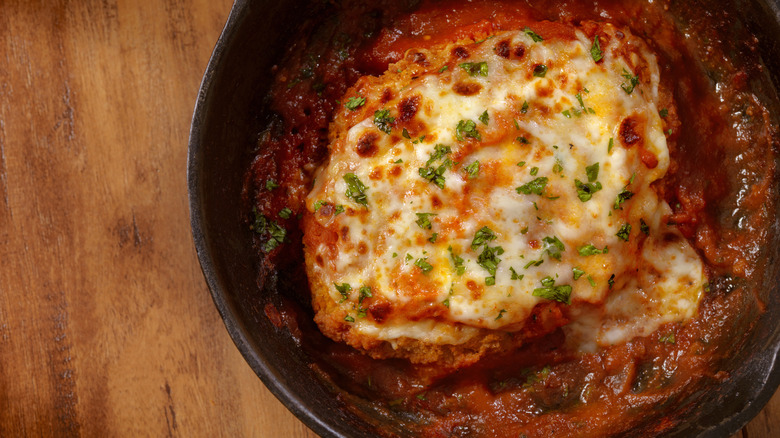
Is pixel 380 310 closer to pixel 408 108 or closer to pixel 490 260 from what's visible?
pixel 490 260

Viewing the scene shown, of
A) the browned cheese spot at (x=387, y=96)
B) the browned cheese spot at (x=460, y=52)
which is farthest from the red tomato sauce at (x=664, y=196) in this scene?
the browned cheese spot at (x=387, y=96)

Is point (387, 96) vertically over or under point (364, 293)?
over

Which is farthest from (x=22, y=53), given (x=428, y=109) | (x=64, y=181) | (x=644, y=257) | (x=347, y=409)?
(x=644, y=257)

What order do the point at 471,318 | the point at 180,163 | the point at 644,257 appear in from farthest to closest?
the point at 180,163
the point at 644,257
the point at 471,318

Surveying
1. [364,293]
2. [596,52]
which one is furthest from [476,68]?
[364,293]

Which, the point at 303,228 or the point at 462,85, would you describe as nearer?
the point at 462,85

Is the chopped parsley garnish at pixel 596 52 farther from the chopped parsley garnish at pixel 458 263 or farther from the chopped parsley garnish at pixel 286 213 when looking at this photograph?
the chopped parsley garnish at pixel 286 213

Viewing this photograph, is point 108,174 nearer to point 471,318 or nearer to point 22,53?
point 22,53
